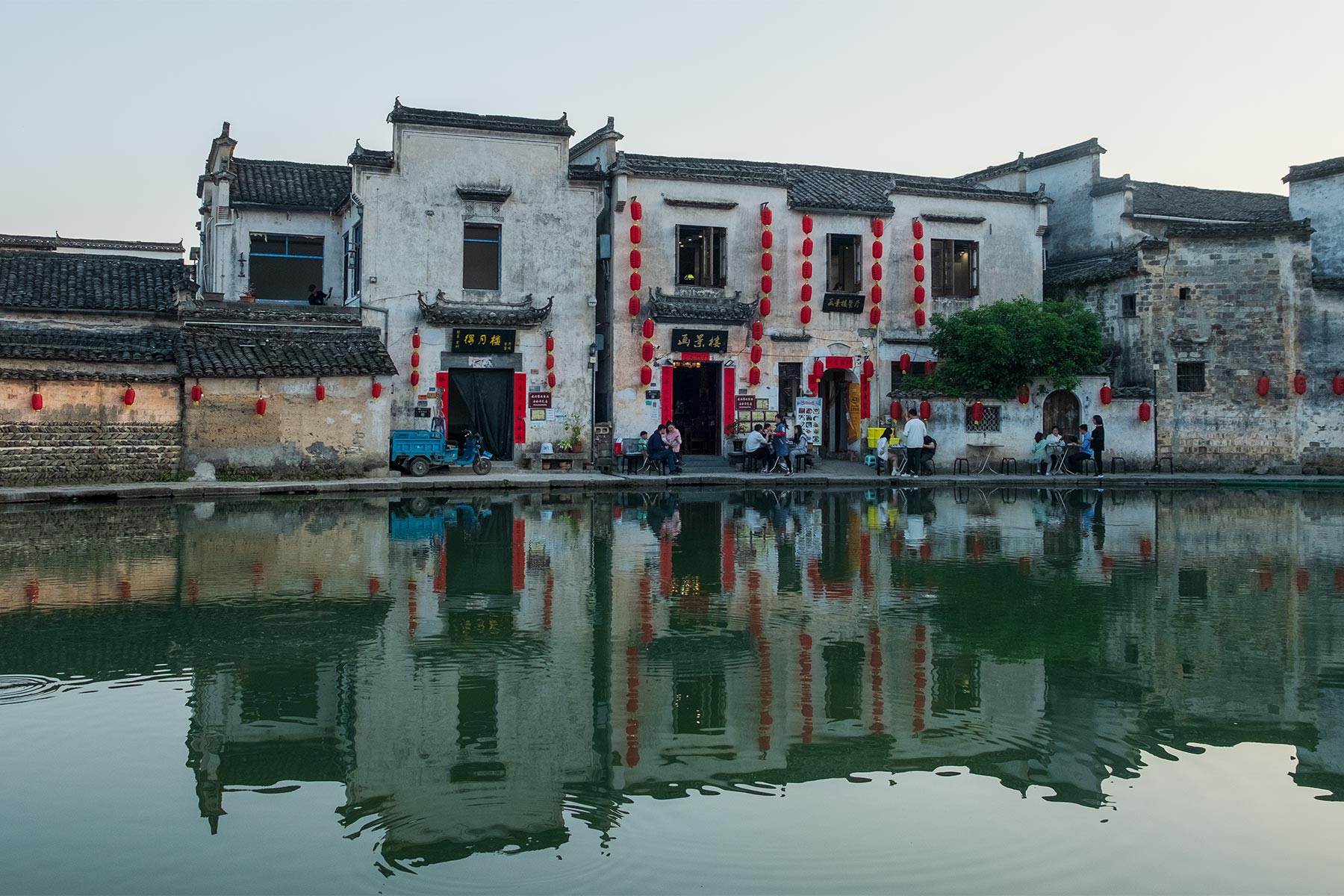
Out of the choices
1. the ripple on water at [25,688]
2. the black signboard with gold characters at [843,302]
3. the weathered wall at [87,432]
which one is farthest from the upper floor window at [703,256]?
A: the ripple on water at [25,688]

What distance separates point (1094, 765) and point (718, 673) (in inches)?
95.5

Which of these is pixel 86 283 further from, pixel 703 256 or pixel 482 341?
pixel 703 256

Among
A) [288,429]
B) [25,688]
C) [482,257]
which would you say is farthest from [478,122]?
[25,688]

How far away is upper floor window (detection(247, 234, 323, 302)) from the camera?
29844 millimetres

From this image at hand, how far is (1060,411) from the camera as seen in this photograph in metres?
30.3

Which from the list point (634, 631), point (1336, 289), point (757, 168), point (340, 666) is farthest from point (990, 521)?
point (1336, 289)

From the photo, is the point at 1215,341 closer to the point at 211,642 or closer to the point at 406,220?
the point at 406,220

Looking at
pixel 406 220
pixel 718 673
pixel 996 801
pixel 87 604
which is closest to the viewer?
pixel 996 801

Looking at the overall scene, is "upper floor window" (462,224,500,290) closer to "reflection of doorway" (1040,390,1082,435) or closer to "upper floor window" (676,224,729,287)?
"upper floor window" (676,224,729,287)

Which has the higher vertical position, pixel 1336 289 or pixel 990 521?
pixel 1336 289

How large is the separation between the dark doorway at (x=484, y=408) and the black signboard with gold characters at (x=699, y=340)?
3.98 m

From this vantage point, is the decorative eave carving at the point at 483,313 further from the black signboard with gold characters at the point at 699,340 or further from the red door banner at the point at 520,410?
the black signboard with gold characters at the point at 699,340

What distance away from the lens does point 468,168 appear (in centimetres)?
2811

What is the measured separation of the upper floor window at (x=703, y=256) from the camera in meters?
29.9
